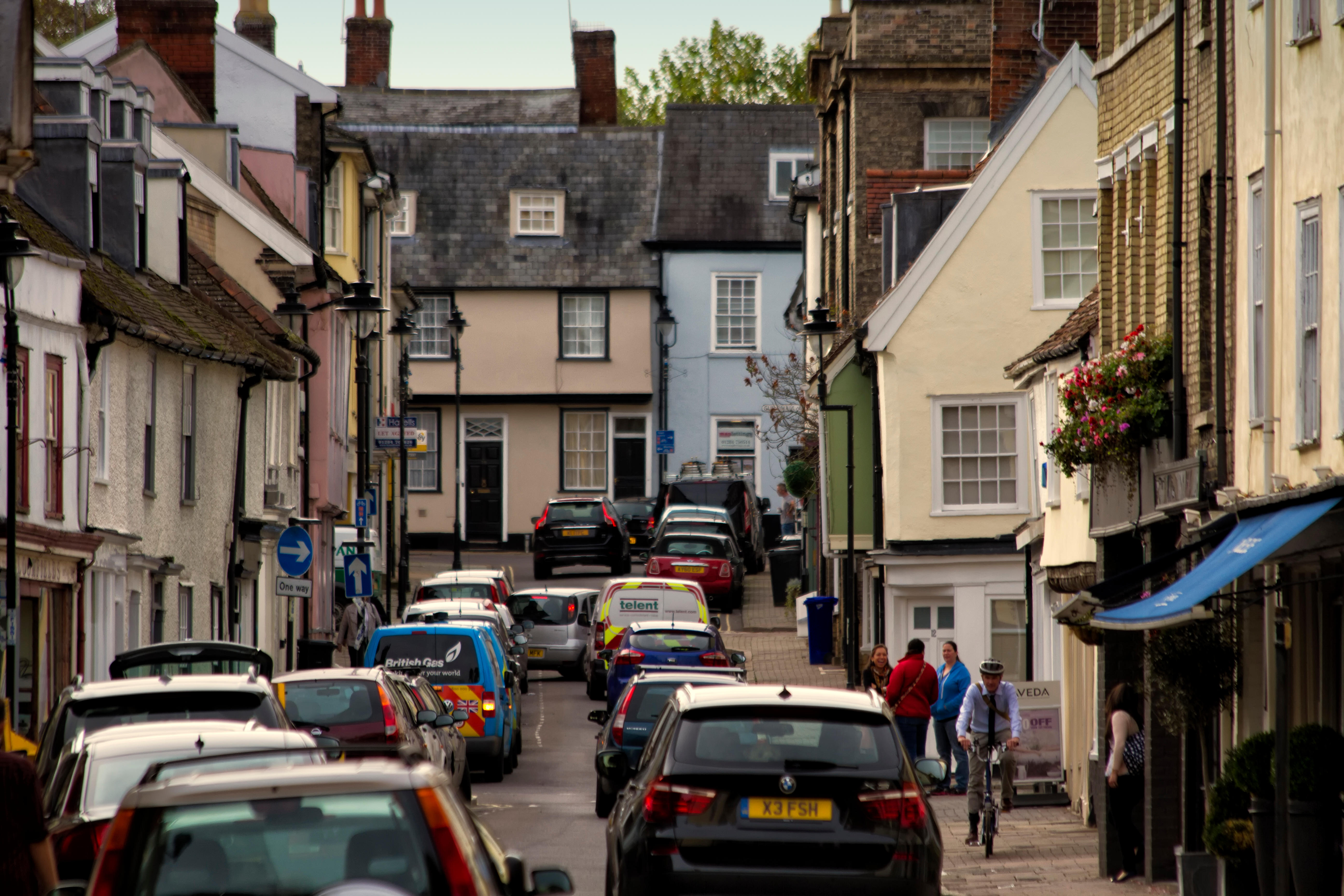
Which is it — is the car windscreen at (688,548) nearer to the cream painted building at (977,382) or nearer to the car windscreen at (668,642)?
the cream painted building at (977,382)

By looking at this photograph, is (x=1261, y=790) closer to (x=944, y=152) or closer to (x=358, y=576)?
(x=358, y=576)

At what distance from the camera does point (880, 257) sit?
37688 millimetres

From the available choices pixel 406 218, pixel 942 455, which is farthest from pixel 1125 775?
pixel 406 218

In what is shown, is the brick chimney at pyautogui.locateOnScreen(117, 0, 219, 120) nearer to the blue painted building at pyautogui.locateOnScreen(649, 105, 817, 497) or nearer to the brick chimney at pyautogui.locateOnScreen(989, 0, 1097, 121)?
the brick chimney at pyautogui.locateOnScreen(989, 0, 1097, 121)

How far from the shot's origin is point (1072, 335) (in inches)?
918

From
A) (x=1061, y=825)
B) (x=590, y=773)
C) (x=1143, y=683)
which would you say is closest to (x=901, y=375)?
(x=590, y=773)

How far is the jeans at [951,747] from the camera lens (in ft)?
75.5

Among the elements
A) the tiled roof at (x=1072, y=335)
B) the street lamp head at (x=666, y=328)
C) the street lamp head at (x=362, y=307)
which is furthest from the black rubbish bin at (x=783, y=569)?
the tiled roof at (x=1072, y=335)

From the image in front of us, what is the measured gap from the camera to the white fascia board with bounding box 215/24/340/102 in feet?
137

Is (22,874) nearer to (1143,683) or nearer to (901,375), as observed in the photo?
(1143,683)

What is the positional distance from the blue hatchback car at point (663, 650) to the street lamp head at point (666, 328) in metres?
31.1

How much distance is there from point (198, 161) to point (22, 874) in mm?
28674

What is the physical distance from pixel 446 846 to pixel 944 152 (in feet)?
107

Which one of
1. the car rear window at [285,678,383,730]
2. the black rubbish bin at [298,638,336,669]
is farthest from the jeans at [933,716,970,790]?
the black rubbish bin at [298,638,336,669]
